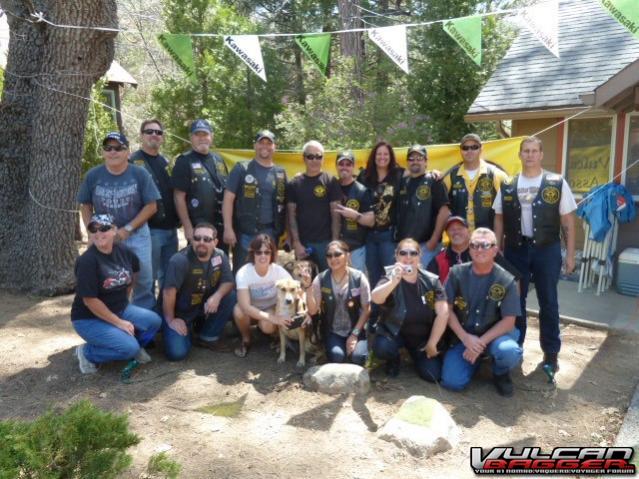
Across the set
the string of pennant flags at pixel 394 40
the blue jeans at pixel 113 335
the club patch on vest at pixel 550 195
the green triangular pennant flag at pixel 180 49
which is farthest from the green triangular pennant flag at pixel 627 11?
the blue jeans at pixel 113 335

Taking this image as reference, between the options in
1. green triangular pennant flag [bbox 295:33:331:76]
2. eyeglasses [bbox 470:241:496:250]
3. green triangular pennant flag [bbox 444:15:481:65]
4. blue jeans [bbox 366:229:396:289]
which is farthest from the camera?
green triangular pennant flag [bbox 295:33:331:76]

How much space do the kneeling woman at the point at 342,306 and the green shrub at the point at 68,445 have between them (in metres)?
2.11

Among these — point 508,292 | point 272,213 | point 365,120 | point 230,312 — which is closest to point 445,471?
point 508,292

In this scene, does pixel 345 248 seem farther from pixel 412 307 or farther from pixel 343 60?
pixel 343 60

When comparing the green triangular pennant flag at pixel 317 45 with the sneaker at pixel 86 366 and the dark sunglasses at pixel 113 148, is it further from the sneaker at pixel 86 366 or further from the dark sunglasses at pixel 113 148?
the sneaker at pixel 86 366

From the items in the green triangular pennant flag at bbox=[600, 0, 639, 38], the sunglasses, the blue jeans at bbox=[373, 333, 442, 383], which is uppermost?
the green triangular pennant flag at bbox=[600, 0, 639, 38]

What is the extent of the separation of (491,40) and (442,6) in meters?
1.34

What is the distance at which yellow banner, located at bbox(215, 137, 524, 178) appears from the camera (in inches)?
235

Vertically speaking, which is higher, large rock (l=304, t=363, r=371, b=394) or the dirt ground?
large rock (l=304, t=363, r=371, b=394)

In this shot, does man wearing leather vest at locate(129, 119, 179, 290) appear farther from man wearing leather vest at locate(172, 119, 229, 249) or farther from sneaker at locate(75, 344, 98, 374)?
sneaker at locate(75, 344, 98, 374)

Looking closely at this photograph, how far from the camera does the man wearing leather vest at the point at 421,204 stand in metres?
4.91

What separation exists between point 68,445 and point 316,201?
10.5ft

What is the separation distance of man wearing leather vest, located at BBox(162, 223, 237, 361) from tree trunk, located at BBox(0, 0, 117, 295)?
2.54 meters

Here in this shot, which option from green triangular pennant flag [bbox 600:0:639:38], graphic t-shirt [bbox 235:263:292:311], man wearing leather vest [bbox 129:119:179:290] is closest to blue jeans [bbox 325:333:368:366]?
graphic t-shirt [bbox 235:263:292:311]
